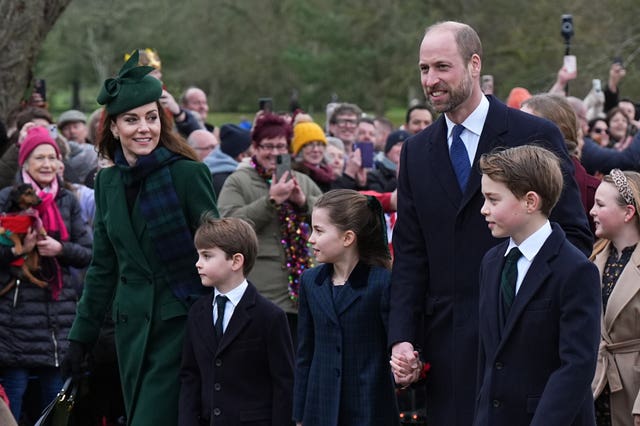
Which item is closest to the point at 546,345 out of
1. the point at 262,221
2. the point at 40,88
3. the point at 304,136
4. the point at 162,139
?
the point at 162,139

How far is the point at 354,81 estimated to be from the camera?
48781mm

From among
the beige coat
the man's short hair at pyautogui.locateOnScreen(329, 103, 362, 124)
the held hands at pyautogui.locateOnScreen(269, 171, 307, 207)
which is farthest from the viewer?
the man's short hair at pyautogui.locateOnScreen(329, 103, 362, 124)

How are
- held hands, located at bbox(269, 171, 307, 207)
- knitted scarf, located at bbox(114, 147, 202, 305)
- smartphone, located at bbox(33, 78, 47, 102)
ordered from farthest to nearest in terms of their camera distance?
1. smartphone, located at bbox(33, 78, 47, 102)
2. held hands, located at bbox(269, 171, 307, 207)
3. knitted scarf, located at bbox(114, 147, 202, 305)

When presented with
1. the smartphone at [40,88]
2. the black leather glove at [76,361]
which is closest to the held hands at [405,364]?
the black leather glove at [76,361]

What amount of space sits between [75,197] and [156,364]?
270 cm

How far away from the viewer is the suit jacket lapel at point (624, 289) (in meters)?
6.22

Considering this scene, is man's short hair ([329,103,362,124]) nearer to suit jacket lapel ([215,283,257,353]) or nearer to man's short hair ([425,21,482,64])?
suit jacket lapel ([215,283,257,353])

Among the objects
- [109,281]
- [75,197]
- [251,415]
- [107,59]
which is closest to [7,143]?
[75,197]

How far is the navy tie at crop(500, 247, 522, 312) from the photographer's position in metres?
4.52

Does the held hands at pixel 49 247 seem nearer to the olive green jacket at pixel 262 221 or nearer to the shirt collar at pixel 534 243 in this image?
the olive green jacket at pixel 262 221

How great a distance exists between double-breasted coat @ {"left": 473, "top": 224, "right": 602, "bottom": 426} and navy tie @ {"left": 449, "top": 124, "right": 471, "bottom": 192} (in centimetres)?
60

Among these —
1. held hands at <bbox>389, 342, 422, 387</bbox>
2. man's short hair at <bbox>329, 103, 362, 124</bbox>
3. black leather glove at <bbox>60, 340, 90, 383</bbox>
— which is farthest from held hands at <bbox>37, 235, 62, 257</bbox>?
man's short hair at <bbox>329, 103, 362, 124</bbox>

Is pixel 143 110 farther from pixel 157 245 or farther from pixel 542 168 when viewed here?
pixel 542 168

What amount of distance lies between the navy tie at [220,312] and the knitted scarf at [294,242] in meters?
2.07
